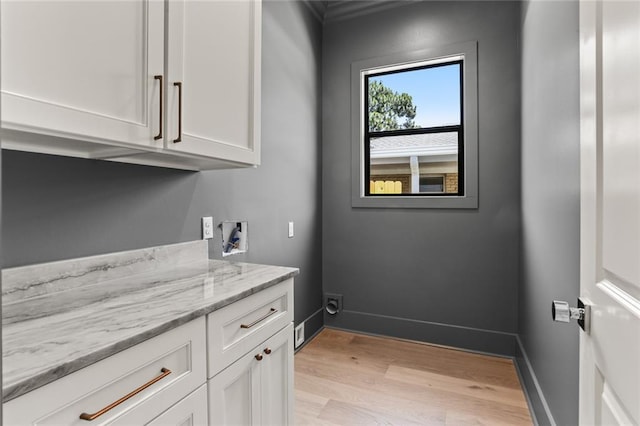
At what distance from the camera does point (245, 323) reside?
3.92ft

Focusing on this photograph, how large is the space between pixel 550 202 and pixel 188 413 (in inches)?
64.8

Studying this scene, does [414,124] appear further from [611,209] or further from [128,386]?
[128,386]

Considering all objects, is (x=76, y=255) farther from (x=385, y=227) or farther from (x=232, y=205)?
(x=385, y=227)

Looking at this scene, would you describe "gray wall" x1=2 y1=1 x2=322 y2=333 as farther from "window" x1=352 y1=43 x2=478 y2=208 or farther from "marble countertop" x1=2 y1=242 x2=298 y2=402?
"window" x1=352 y1=43 x2=478 y2=208

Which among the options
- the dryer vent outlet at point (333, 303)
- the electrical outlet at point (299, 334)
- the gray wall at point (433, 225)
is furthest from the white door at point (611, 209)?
the dryer vent outlet at point (333, 303)

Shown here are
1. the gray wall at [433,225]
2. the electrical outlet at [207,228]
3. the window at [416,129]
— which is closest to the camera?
the electrical outlet at [207,228]

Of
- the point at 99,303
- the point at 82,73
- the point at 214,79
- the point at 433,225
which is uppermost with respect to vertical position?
the point at 214,79

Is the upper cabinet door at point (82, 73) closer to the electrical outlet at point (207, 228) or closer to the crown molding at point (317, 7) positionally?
the electrical outlet at point (207, 228)

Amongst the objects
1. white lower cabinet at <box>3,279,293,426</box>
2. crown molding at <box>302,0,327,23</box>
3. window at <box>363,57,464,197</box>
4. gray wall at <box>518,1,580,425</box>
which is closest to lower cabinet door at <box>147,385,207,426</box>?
white lower cabinet at <box>3,279,293,426</box>

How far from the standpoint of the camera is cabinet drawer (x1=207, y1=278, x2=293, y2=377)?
105 cm

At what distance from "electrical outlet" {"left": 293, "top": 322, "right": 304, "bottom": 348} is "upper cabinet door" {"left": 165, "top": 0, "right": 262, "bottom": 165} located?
152 centimetres

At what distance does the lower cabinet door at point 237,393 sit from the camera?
1.05 metres

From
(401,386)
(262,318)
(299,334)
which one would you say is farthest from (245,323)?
(299,334)

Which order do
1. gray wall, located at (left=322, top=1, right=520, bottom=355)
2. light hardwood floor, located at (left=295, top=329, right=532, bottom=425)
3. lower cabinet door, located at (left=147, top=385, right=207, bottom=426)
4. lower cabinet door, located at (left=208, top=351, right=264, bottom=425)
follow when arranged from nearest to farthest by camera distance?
lower cabinet door, located at (left=147, top=385, right=207, bottom=426) < lower cabinet door, located at (left=208, top=351, right=264, bottom=425) < light hardwood floor, located at (left=295, top=329, right=532, bottom=425) < gray wall, located at (left=322, top=1, right=520, bottom=355)
